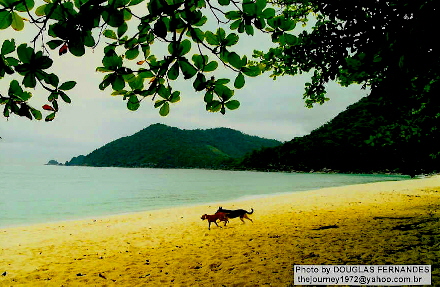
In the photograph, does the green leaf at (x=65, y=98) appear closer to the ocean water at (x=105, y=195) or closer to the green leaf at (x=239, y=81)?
the green leaf at (x=239, y=81)

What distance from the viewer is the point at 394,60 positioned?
2.81m

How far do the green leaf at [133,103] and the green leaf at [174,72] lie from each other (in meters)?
0.32

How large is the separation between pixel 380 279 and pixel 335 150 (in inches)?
4504

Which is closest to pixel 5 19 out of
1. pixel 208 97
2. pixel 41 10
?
pixel 41 10

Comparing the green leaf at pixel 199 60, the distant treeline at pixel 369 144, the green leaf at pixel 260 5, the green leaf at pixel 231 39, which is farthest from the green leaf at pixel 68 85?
the distant treeline at pixel 369 144

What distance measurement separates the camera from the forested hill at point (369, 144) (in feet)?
29.6

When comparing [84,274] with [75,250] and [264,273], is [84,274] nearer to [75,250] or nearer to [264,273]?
[75,250]

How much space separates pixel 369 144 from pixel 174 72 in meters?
9.84

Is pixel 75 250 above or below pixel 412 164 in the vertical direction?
below

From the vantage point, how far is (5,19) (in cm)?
138

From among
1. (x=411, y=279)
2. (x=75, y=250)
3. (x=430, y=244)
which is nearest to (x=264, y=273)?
(x=411, y=279)

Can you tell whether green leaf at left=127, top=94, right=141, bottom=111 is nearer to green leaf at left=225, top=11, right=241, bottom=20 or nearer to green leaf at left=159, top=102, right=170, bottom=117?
green leaf at left=159, top=102, right=170, bottom=117

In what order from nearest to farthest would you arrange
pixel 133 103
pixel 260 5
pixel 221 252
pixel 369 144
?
pixel 260 5 < pixel 133 103 < pixel 221 252 < pixel 369 144

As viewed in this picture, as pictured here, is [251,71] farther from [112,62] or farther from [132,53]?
[132,53]
